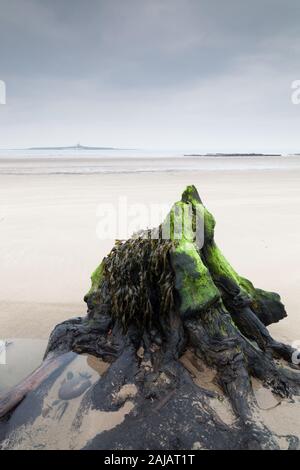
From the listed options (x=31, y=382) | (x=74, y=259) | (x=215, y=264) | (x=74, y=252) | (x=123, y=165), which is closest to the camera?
(x=31, y=382)

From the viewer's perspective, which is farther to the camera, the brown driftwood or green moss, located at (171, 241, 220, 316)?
green moss, located at (171, 241, 220, 316)

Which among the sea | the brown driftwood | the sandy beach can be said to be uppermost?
the sea

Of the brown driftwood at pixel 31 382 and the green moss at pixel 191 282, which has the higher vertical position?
the green moss at pixel 191 282

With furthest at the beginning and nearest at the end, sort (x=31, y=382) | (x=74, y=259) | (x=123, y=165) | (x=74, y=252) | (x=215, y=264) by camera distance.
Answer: (x=123, y=165)
(x=74, y=252)
(x=74, y=259)
(x=215, y=264)
(x=31, y=382)

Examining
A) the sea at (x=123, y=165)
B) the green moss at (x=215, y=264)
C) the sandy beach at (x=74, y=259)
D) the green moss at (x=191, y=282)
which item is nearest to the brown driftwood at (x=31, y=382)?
the sandy beach at (x=74, y=259)

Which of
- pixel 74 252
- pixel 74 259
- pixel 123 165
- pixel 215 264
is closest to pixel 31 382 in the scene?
pixel 215 264

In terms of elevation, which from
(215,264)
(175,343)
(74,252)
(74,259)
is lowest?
(175,343)

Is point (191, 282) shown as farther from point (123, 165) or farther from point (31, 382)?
point (123, 165)

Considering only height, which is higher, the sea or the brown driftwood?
the sea

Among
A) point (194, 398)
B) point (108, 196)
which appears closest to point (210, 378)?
point (194, 398)

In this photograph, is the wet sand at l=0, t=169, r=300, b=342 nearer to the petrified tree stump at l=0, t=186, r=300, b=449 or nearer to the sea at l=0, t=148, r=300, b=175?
the petrified tree stump at l=0, t=186, r=300, b=449

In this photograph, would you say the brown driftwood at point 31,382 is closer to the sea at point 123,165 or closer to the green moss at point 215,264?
the green moss at point 215,264

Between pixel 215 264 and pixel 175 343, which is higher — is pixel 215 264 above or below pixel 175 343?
above

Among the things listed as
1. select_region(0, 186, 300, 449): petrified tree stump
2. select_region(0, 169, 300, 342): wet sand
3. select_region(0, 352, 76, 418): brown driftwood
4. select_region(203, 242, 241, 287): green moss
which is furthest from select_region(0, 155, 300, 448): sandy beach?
select_region(203, 242, 241, 287): green moss
